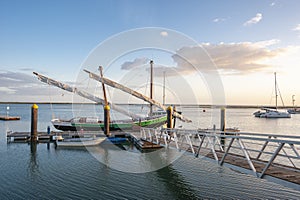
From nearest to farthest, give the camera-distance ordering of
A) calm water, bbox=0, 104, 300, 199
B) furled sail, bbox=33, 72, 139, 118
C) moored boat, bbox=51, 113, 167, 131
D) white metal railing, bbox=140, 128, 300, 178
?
white metal railing, bbox=140, 128, 300, 178 < calm water, bbox=0, 104, 300, 199 < moored boat, bbox=51, 113, 167, 131 < furled sail, bbox=33, 72, 139, 118

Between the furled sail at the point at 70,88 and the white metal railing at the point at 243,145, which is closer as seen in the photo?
the white metal railing at the point at 243,145

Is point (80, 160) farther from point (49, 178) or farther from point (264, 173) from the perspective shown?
point (264, 173)

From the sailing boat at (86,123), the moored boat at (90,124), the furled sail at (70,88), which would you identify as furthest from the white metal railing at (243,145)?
the furled sail at (70,88)

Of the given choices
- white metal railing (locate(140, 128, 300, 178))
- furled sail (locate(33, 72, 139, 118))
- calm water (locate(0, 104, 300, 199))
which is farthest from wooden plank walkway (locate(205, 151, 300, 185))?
furled sail (locate(33, 72, 139, 118))

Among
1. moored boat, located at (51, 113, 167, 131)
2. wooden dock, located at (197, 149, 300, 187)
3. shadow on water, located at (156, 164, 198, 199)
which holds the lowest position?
shadow on water, located at (156, 164, 198, 199)

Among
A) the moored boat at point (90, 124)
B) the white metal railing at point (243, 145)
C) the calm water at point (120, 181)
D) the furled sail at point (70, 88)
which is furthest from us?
the furled sail at point (70, 88)

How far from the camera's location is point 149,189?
37.9 feet

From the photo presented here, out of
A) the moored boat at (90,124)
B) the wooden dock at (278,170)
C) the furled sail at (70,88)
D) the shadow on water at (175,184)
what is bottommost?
the shadow on water at (175,184)

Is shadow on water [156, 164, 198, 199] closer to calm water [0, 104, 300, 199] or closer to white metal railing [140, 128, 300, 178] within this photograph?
calm water [0, 104, 300, 199]

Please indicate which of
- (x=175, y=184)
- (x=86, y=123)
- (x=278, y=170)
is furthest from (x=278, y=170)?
(x=86, y=123)

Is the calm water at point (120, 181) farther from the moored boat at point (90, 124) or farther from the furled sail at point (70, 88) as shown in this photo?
the furled sail at point (70, 88)

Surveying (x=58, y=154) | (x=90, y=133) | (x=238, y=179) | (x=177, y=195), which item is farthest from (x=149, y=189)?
(x=90, y=133)

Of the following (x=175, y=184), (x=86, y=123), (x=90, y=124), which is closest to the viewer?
(x=175, y=184)

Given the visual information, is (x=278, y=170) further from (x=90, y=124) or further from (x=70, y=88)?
(x=70, y=88)
